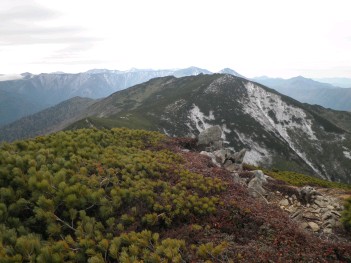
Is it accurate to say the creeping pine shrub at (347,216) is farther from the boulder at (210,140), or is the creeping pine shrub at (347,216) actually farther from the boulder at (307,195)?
the boulder at (210,140)

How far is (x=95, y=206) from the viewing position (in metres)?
11.8

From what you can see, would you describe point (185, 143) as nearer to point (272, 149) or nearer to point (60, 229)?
point (60, 229)

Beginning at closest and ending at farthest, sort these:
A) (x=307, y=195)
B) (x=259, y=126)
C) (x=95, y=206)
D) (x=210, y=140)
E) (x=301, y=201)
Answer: (x=95, y=206), (x=307, y=195), (x=301, y=201), (x=210, y=140), (x=259, y=126)

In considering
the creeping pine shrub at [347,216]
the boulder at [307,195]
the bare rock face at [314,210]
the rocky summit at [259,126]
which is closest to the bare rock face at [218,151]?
the boulder at [307,195]

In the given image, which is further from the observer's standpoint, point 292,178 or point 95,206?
point 292,178

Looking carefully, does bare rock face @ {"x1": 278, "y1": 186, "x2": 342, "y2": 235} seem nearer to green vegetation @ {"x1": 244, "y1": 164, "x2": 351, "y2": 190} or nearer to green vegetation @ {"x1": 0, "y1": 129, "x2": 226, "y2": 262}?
green vegetation @ {"x1": 0, "y1": 129, "x2": 226, "y2": 262}

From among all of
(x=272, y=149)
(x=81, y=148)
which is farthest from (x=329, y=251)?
(x=272, y=149)

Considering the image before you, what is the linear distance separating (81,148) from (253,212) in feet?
33.8

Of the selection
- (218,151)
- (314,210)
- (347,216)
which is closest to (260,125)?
(218,151)

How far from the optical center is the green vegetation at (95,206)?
8883 mm

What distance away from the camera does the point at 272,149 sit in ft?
489

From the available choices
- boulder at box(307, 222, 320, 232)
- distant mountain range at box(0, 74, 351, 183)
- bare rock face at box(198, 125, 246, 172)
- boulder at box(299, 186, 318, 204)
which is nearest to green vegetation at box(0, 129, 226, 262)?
boulder at box(307, 222, 320, 232)

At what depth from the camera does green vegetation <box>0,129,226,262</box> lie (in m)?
8.88

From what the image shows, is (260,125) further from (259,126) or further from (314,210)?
(314,210)
